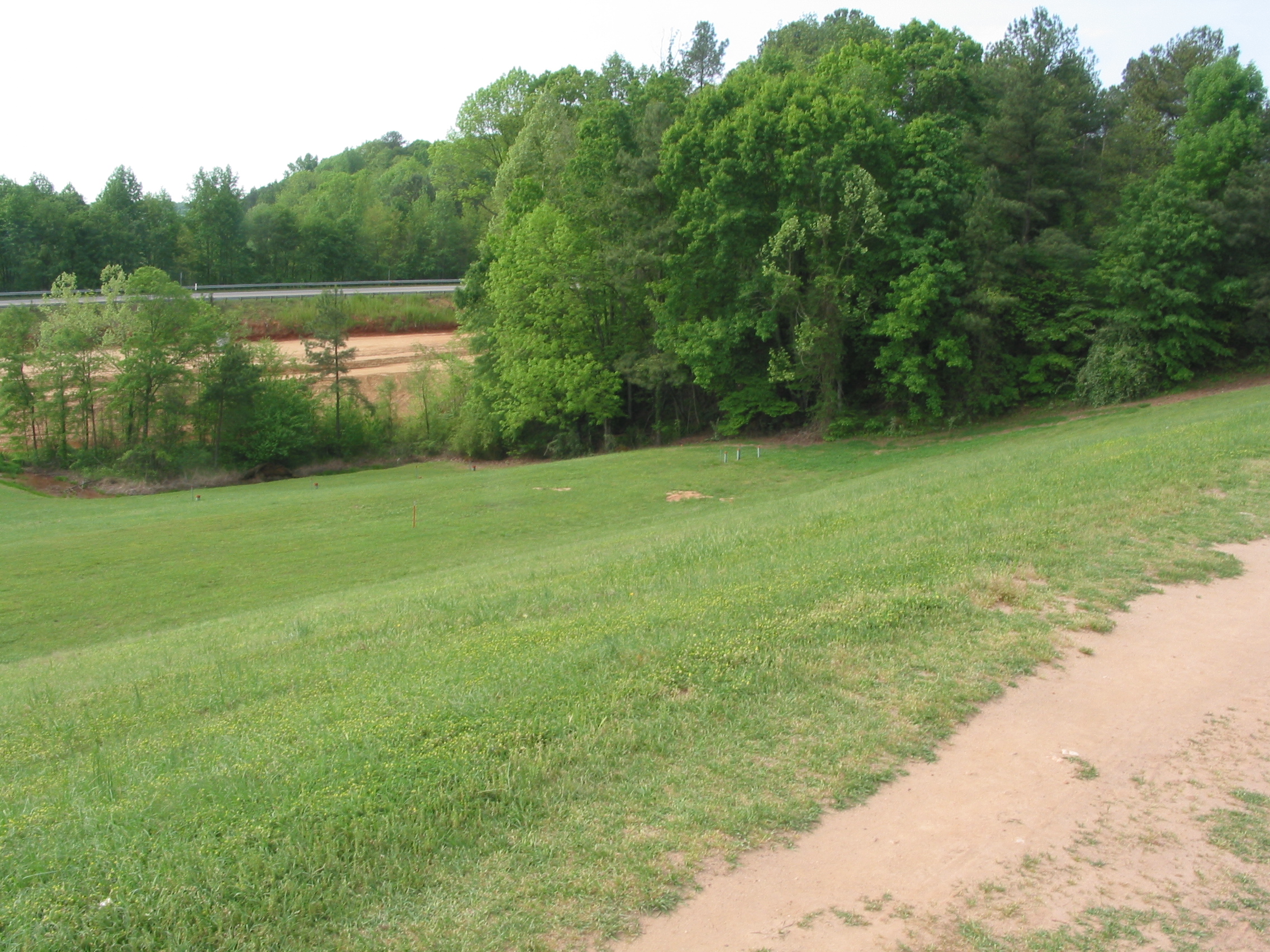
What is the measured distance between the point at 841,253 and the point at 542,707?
123 feet

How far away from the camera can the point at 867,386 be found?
47.1 metres

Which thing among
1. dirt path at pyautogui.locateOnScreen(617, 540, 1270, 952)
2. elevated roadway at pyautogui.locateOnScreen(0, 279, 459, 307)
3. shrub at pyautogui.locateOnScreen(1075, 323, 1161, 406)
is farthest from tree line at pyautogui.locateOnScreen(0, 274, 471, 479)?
dirt path at pyautogui.locateOnScreen(617, 540, 1270, 952)

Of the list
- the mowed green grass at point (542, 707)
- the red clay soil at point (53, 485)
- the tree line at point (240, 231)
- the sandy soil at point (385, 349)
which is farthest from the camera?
the tree line at point (240, 231)

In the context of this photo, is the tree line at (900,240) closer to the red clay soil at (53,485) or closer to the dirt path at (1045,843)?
the red clay soil at (53,485)

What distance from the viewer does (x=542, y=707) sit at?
299 inches

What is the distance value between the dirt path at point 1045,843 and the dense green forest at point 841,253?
113 ft

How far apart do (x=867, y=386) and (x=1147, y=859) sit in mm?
42976

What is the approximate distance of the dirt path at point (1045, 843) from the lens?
496 centimetres

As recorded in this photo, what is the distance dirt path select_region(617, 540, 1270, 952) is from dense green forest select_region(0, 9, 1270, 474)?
3445 centimetres

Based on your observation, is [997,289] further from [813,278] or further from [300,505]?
[300,505]

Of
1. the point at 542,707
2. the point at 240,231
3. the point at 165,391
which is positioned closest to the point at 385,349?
the point at 165,391

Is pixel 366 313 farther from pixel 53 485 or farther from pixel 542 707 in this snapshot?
pixel 542 707

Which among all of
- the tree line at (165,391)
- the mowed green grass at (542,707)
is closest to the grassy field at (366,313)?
the tree line at (165,391)

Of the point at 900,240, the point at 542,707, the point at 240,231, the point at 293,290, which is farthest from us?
the point at 240,231
